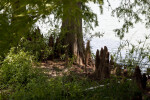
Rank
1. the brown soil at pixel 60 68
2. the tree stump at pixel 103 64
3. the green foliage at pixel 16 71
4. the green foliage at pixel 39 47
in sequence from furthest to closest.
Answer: the green foliage at pixel 39 47 < the brown soil at pixel 60 68 < the green foliage at pixel 16 71 < the tree stump at pixel 103 64

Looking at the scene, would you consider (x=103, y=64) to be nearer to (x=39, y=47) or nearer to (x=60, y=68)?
(x=60, y=68)

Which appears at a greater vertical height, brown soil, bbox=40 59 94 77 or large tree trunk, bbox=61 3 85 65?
large tree trunk, bbox=61 3 85 65

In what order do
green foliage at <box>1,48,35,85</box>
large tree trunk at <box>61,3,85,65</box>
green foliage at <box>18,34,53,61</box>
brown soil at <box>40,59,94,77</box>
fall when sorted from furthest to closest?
1. large tree trunk at <box>61,3,85,65</box>
2. green foliage at <box>18,34,53,61</box>
3. brown soil at <box>40,59,94,77</box>
4. green foliage at <box>1,48,35,85</box>

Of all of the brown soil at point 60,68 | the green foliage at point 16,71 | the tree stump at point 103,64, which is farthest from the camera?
the brown soil at point 60,68

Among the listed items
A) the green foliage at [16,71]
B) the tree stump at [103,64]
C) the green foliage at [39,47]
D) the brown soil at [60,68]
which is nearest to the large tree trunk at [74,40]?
the brown soil at [60,68]

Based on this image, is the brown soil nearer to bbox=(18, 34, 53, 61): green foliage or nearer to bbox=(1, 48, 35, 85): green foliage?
bbox=(18, 34, 53, 61): green foliage

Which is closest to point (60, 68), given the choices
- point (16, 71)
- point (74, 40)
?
point (74, 40)

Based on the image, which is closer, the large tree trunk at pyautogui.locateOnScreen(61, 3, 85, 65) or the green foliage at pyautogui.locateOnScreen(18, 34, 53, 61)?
the green foliage at pyautogui.locateOnScreen(18, 34, 53, 61)

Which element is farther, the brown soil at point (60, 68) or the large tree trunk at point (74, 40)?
the large tree trunk at point (74, 40)

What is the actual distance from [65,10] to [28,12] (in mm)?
570

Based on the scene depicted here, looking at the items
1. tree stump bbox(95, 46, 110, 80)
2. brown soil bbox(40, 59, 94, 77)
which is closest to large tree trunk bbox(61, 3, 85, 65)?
brown soil bbox(40, 59, 94, 77)

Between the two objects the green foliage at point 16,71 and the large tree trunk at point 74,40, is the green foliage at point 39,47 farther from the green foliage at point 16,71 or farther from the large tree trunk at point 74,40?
the green foliage at point 16,71

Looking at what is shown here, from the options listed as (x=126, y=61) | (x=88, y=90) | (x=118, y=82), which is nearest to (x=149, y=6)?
(x=126, y=61)

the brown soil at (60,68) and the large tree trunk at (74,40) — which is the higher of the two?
the large tree trunk at (74,40)
